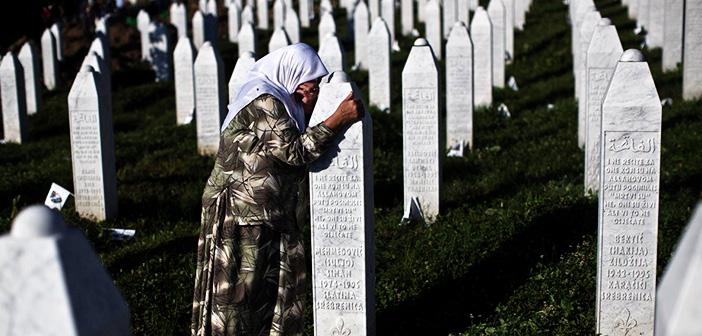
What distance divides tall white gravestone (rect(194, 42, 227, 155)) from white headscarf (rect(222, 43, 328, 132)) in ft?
23.3

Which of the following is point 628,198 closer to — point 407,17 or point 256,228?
point 256,228

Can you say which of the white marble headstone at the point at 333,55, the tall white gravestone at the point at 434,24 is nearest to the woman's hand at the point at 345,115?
the white marble headstone at the point at 333,55

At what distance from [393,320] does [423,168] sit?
2.97 m

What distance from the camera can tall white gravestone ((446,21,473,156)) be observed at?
12703 millimetres

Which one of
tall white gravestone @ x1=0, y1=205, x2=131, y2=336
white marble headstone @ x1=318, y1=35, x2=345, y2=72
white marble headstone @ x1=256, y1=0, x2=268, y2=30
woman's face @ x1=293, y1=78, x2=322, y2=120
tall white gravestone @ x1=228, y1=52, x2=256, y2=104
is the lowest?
tall white gravestone @ x1=0, y1=205, x2=131, y2=336

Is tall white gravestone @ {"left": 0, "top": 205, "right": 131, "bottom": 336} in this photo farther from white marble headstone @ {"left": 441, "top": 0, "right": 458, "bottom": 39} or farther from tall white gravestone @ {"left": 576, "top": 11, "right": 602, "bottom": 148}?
white marble headstone @ {"left": 441, "top": 0, "right": 458, "bottom": 39}

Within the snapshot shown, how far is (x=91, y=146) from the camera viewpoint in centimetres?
985

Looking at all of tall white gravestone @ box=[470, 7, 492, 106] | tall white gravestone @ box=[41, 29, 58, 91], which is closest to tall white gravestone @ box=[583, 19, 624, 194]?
tall white gravestone @ box=[470, 7, 492, 106]

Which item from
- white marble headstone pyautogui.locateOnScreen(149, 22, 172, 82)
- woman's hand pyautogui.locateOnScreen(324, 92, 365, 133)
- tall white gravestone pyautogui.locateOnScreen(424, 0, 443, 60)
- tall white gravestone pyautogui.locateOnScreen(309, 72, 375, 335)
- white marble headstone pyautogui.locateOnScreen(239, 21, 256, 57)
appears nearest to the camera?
woman's hand pyautogui.locateOnScreen(324, 92, 365, 133)

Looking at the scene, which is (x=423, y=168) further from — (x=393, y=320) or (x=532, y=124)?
(x=532, y=124)

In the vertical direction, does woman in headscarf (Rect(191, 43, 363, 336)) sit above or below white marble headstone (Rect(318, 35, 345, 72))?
below

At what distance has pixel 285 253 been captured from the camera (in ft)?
19.1

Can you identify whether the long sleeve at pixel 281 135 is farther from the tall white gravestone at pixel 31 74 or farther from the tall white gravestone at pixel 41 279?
the tall white gravestone at pixel 31 74

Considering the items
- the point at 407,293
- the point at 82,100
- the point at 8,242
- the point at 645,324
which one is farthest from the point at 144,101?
the point at 8,242
